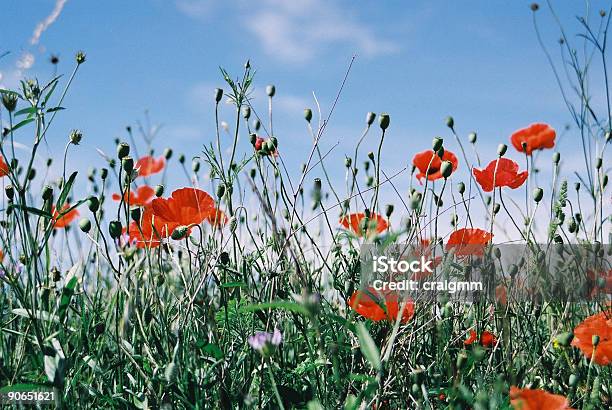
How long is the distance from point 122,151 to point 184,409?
1.67 feet

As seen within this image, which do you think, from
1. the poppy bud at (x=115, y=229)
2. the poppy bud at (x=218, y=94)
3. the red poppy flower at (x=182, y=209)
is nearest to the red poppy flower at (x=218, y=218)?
the red poppy flower at (x=182, y=209)

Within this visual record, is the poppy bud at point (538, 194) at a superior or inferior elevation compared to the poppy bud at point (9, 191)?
superior

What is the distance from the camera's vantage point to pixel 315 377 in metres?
1.35

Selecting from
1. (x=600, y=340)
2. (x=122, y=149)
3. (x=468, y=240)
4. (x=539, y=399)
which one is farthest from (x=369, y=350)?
(x=468, y=240)

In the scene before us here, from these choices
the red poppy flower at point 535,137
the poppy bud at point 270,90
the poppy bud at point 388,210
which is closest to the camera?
the poppy bud at point 388,210

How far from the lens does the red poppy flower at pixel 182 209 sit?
1.44 m

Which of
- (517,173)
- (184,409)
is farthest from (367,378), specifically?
(517,173)

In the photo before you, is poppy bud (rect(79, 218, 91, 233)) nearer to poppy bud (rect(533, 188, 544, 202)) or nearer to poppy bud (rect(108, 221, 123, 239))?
poppy bud (rect(108, 221, 123, 239))

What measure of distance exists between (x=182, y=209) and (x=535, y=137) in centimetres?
117

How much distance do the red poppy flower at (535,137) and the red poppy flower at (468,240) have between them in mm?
530

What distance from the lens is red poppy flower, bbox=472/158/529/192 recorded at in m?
1.78

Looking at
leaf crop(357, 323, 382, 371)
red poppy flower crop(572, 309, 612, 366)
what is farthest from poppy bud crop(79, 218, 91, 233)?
red poppy flower crop(572, 309, 612, 366)

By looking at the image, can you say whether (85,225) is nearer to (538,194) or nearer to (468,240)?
(468,240)

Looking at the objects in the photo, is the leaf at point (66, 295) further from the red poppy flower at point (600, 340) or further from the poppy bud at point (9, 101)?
the red poppy flower at point (600, 340)
